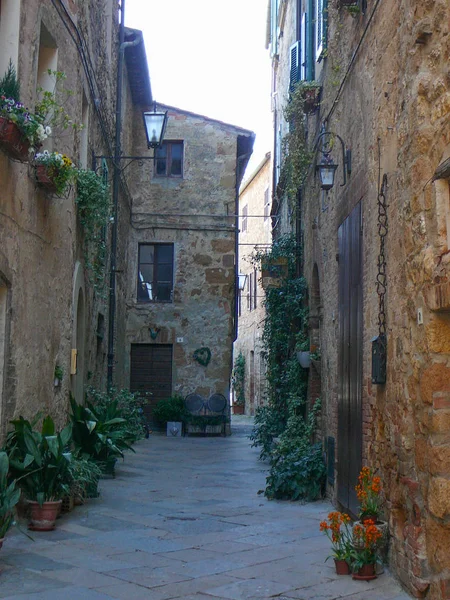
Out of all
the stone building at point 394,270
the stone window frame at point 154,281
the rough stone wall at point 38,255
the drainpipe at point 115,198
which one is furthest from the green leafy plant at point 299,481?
the stone window frame at point 154,281

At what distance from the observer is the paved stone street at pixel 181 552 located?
4.81 metres

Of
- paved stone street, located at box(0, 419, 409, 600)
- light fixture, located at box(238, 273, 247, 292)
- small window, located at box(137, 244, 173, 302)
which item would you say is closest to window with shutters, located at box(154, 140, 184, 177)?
small window, located at box(137, 244, 173, 302)

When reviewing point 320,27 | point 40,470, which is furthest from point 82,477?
point 320,27

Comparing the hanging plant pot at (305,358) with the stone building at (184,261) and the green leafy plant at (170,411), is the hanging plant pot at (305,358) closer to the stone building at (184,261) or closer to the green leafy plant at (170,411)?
the green leafy plant at (170,411)

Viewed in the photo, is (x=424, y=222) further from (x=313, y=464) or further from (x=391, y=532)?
(x=313, y=464)

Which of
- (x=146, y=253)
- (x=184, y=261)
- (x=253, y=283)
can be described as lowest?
(x=184, y=261)

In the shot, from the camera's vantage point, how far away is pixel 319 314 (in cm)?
1021

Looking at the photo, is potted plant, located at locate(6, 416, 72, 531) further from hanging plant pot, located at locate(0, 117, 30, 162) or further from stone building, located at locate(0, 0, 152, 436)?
hanging plant pot, located at locate(0, 117, 30, 162)

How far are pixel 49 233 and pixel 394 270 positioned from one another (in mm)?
3682

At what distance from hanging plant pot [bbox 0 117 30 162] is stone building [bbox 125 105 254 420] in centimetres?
1140

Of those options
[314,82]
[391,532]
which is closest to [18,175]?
[391,532]

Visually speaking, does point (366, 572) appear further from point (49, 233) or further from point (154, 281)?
point (154, 281)

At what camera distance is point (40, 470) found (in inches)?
256

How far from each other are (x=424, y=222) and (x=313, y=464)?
460 cm
